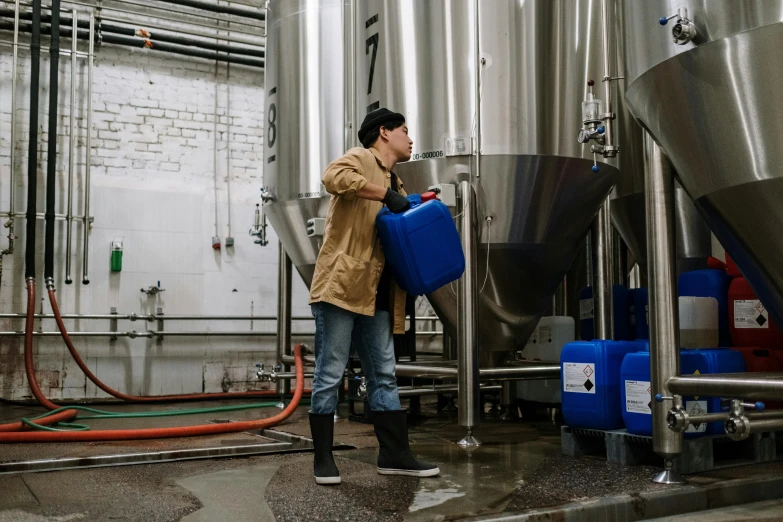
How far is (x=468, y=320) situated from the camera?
10.7 feet

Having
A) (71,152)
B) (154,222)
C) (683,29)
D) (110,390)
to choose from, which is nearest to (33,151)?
(71,152)

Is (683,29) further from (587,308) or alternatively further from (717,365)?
(587,308)

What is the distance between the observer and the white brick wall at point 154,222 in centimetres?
594

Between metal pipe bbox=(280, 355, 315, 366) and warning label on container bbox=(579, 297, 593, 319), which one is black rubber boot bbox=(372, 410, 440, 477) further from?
metal pipe bbox=(280, 355, 315, 366)

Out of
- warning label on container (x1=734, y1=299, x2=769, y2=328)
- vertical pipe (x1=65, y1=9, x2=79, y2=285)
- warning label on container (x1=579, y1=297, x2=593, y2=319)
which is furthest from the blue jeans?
vertical pipe (x1=65, y1=9, x2=79, y2=285)

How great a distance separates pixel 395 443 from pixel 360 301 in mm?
514

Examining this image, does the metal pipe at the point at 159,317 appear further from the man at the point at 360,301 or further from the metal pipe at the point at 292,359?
the man at the point at 360,301

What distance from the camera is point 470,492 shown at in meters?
2.35

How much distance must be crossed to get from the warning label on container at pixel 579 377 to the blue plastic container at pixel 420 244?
30.6 inches

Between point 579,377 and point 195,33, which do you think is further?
point 195,33

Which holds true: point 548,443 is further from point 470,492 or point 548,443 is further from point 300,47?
point 300,47

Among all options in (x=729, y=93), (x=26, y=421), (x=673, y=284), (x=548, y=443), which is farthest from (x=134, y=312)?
(x=729, y=93)

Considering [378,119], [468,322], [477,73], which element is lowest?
[468,322]

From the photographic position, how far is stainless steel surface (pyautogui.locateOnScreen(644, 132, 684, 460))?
2.48 m
